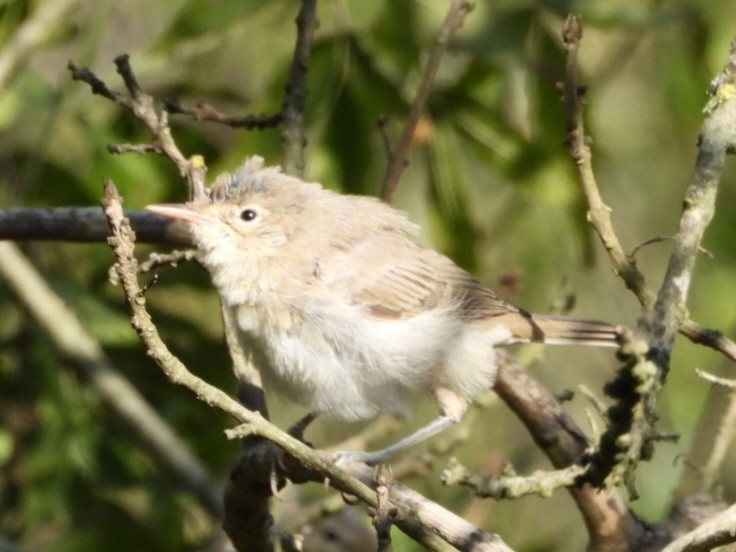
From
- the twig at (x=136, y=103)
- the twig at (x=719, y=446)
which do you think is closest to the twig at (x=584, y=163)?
the twig at (x=719, y=446)

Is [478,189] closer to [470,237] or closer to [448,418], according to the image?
[470,237]

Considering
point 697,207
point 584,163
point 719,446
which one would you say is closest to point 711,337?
point 697,207

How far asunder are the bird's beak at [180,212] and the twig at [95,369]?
1533 mm

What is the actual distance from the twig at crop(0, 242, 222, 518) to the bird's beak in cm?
153

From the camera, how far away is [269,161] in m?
4.35

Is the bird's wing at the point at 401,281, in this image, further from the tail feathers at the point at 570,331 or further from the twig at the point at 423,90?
the twig at the point at 423,90

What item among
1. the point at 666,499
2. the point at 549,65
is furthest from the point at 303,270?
the point at 666,499

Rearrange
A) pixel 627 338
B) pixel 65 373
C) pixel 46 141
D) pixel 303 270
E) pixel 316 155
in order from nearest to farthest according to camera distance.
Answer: pixel 627 338 < pixel 303 270 < pixel 316 155 < pixel 46 141 < pixel 65 373

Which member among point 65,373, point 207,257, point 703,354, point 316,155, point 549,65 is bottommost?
point 65,373

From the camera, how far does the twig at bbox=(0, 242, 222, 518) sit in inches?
201

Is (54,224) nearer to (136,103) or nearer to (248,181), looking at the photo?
(136,103)

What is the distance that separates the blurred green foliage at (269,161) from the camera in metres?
4.38

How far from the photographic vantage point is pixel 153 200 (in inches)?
186

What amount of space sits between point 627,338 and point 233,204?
6.37ft
